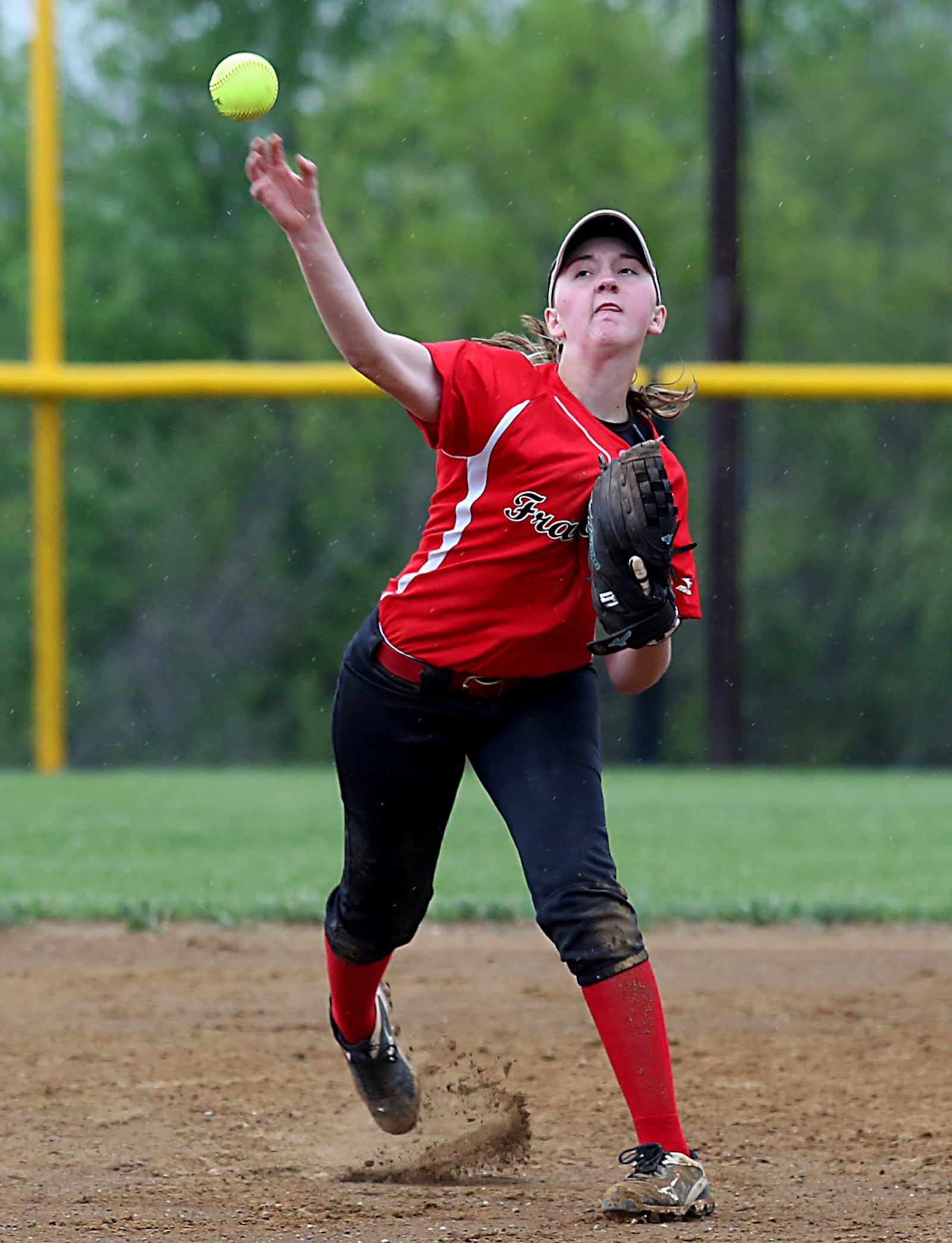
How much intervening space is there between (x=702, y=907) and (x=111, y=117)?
14550 millimetres

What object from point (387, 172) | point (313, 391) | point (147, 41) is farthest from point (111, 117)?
point (313, 391)

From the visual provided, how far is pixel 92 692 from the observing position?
43.0 feet

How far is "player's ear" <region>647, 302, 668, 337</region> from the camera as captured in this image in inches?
125

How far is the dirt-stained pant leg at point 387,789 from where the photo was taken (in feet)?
10.4

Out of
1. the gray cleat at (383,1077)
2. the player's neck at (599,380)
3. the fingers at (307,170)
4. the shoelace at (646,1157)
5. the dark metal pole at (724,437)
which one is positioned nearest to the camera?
the fingers at (307,170)

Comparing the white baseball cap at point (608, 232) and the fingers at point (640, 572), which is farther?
the white baseball cap at point (608, 232)

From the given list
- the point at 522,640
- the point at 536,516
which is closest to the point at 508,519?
the point at 536,516

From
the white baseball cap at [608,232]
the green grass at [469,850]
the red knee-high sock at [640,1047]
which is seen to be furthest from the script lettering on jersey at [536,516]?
the green grass at [469,850]

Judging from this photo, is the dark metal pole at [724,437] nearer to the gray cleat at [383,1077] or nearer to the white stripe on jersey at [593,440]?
the gray cleat at [383,1077]

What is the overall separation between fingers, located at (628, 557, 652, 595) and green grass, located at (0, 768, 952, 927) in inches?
117

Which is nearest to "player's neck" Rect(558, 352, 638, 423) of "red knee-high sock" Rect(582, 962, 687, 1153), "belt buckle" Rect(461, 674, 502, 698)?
"belt buckle" Rect(461, 674, 502, 698)

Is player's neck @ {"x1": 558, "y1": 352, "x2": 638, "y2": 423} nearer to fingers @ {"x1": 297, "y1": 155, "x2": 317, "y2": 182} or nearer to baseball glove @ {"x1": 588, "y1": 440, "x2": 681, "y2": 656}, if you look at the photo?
baseball glove @ {"x1": 588, "y1": 440, "x2": 681, "y2": 656}

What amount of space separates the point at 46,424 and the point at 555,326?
267 inches

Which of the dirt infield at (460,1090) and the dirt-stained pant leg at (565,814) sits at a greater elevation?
the dirt-stained pant leg at (565,814)
